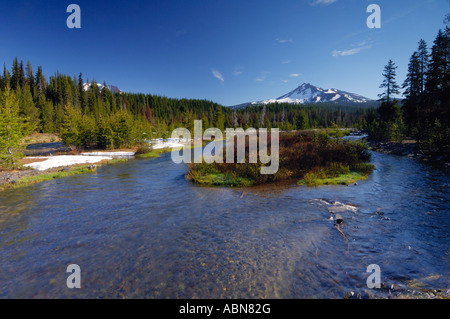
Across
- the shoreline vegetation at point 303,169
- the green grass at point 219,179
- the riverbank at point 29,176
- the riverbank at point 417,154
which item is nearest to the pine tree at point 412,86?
the riverbank at point 417,154

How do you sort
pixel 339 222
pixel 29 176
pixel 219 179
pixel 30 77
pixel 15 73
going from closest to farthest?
pixel 339 222
pixel 219 179
pixel 29 176
pixel 15 73
pixel 30 77

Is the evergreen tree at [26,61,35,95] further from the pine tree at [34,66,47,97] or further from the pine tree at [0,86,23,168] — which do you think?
the pine tree at [0,86,23,168]

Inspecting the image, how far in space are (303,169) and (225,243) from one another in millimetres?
11503

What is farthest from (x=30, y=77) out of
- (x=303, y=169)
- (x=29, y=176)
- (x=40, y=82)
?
(x=303, y=169)

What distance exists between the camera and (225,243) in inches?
276

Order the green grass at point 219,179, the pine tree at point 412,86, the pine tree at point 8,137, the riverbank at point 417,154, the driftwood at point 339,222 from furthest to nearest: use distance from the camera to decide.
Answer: the pine tree at point 412,86
the pine tree at point 8,137
the riverbank at point 417,154
the green grass at point 219,179
the driftwood at point 339,222

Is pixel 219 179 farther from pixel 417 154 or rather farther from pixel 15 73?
pixel 15 73

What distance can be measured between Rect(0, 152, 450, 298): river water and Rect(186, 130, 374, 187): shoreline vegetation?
197cm

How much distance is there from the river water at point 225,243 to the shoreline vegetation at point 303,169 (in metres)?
1.97

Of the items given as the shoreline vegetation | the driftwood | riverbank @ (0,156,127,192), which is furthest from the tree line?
riverbank @ (0,156,127,192)

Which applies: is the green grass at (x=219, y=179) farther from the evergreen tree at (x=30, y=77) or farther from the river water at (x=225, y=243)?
the evergreen tree at (x=30, y=77)

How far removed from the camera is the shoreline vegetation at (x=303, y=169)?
14.7 meters
